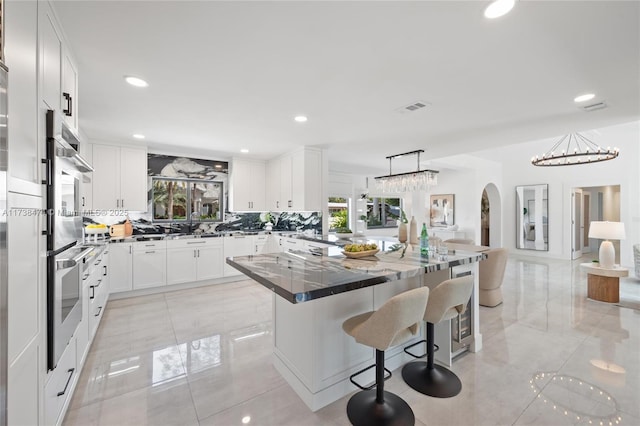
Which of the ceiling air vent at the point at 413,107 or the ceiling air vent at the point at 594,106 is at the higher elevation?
the ceiling air vent at the point at 413,107

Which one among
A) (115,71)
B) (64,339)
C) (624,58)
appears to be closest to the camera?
(64,339)

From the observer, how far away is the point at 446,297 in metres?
2.00

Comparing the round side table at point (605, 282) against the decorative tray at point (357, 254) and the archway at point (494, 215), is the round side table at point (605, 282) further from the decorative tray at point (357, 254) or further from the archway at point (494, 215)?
the archway at point (494, 215)

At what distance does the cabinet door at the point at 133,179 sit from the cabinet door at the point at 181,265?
0.90 meters

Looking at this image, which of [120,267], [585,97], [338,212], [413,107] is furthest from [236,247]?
[585,97]

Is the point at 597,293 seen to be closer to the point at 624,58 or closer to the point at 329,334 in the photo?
the point at 624,58

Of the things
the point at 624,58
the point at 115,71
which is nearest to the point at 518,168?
the point at 624,58

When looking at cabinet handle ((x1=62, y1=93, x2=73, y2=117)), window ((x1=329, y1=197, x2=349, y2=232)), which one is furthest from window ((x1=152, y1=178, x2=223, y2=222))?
cabinet handle ((x1=62, y1=93, x2=73, y2=117))

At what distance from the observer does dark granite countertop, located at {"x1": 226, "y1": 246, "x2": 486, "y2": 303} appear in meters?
1.53

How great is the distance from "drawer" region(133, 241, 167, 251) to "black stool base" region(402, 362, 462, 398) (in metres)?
4.06

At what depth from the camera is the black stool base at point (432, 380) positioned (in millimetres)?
2074

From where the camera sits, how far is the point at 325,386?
6.46ft

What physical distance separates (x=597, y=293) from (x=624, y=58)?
3.63 metres

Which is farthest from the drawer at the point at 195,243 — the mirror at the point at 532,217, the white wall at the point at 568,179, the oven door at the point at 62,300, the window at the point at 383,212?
the mirror at the point at 532,217
